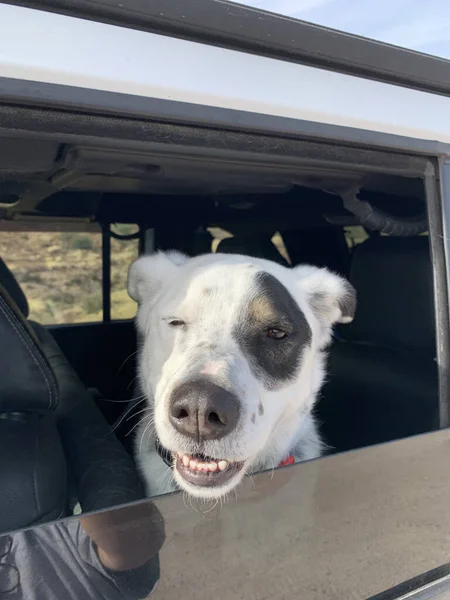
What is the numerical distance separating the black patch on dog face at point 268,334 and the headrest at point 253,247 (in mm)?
1692

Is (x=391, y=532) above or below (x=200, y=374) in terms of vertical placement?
below

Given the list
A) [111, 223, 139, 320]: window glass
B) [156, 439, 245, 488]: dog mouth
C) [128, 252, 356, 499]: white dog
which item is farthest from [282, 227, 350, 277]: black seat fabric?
[156, 439, 245, 488]: dog mouth

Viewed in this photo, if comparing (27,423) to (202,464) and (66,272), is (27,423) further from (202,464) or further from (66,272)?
(66,272)

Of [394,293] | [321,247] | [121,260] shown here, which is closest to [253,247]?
[321,247]

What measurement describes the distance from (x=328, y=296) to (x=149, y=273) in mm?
752

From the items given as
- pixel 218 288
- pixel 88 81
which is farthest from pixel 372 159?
pixel 88 81

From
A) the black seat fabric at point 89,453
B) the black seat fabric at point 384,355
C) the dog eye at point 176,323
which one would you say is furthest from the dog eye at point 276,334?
the black seat fabric at point 384,355

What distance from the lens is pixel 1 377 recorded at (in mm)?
1379

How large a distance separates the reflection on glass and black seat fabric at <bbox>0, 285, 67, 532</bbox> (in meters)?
0.18

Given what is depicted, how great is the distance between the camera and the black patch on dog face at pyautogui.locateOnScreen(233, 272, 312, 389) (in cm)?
176

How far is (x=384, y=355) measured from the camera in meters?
3.17

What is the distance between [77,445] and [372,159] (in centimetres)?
127

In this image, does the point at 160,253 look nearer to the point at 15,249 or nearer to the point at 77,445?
the point at 77,445

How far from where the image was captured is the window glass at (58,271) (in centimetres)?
357
